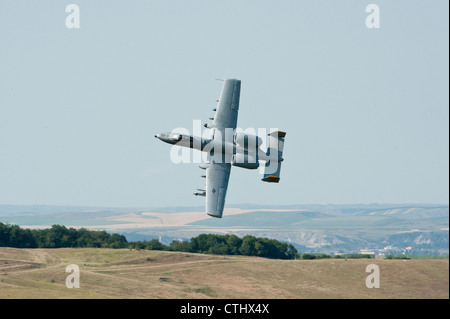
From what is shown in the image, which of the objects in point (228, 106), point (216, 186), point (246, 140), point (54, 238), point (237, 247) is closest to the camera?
point (216, 186)

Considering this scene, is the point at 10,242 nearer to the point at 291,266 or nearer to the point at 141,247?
the point at 141,247

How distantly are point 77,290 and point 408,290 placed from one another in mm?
58148

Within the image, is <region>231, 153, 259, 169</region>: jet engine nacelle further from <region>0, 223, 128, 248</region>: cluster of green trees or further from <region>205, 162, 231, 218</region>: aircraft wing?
<region>0, 223, 128, 248</region>: cluster of green trees

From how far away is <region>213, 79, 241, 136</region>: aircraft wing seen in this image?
84562 millimetres

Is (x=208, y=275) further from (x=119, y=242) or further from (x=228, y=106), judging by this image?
(x=228, y=106)

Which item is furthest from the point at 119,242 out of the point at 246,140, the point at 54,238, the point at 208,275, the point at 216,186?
the point at 246,140

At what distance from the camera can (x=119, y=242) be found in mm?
138250

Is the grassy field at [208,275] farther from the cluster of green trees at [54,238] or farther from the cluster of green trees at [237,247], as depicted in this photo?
the cluster of green trees at [237,247]

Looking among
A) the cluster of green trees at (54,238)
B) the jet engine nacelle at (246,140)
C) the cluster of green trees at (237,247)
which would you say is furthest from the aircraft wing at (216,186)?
the cluster of green trees at (54,238)

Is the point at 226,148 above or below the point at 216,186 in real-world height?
above

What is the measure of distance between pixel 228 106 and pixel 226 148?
6340 mm

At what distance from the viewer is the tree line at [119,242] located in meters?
129

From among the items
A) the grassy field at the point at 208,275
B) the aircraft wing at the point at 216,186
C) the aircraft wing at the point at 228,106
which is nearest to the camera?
the aircraft wing at the point at 216,186
